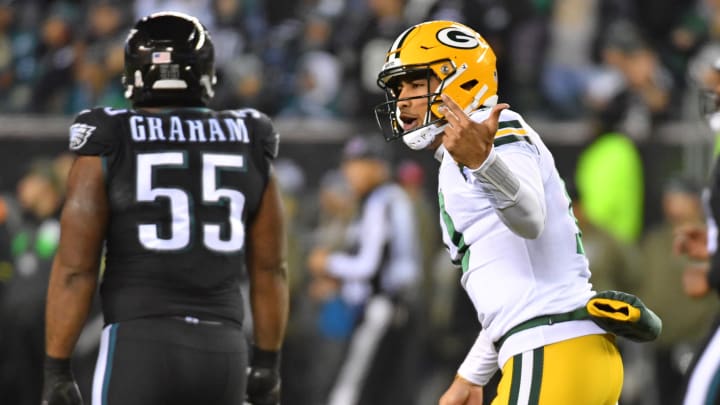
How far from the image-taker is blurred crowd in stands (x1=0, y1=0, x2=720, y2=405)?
941 cm

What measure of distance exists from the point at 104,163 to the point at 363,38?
699 cm

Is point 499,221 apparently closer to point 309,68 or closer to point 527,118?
point 527,118

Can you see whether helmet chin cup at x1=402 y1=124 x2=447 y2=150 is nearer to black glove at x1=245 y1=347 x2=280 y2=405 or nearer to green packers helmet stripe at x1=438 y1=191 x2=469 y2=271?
green packers helmet stripe at x1=438 y1=191 x2=469 y2=271

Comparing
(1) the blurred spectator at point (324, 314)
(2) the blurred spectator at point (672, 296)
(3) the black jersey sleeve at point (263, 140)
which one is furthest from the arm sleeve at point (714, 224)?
(1) the blurred spectator at point (324, 314)

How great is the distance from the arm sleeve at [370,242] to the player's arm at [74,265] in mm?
4246

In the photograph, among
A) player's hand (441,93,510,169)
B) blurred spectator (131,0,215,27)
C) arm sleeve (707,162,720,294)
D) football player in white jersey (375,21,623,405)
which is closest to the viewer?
player's hand (441,93,510,169)

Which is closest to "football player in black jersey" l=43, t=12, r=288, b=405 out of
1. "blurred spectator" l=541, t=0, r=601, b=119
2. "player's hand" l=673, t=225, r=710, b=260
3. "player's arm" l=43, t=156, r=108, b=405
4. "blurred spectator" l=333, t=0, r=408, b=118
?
"player's arm" l=43, t=156, r=108, b=405

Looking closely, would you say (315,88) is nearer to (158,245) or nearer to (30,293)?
(30,293)

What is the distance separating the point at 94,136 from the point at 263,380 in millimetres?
1122

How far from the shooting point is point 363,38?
11.5 metres

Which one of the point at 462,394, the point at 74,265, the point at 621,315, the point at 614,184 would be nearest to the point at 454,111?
the point at 621,315

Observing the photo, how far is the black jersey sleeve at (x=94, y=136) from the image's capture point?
4.69 m

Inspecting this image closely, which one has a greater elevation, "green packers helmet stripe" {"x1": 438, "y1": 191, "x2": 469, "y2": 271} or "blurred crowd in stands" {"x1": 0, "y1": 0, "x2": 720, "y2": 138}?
"green packers helmet stripe" {"x1": 438, "y1": 191, "x2": 469, "y2": 271}

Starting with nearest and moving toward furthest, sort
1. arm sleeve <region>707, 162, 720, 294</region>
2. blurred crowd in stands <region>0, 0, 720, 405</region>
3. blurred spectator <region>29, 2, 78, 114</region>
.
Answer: arm sleeve <region>707, 162, 720, 294</region> → blurred crowd in stands <region>0, 0, 720, 405</region> → blurred spectator <region>29, 2, 78, 114</region>
